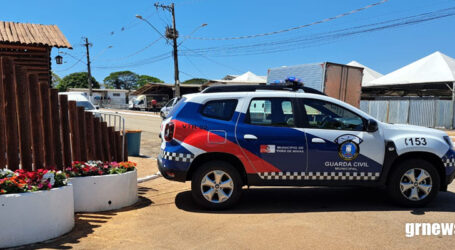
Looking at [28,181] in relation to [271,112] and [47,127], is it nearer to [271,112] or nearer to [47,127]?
[47,127]

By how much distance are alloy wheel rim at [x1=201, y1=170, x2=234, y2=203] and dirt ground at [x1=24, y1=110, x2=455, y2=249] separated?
0.73 feet

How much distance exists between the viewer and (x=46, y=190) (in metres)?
4.21

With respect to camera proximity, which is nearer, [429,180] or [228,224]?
[228,224]

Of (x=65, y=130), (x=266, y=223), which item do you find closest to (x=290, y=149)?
(x=266, y=223)

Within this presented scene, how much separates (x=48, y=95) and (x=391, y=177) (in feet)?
16.9

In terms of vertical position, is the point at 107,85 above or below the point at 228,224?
above

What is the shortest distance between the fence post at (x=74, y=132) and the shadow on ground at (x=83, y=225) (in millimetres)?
1027

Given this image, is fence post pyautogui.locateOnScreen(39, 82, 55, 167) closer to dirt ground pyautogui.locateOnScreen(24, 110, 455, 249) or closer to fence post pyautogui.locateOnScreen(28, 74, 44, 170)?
fence post pyautogui.locateOnScreen(28, 74, 44, 170)

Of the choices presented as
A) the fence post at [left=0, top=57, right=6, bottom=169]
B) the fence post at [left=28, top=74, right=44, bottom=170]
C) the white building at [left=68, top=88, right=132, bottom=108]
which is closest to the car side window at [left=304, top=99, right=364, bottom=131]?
the fence post at [left=28, top=74, right=44, bottom=170]

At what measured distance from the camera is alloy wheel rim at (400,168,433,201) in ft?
18.1

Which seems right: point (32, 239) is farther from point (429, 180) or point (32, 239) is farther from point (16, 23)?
point (16, 23)

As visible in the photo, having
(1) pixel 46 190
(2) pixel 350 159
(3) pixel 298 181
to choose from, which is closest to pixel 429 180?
(2) pixel 350 159

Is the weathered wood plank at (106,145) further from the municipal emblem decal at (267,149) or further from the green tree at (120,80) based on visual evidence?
the green tree at (120,80)

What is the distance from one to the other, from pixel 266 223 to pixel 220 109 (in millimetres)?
1789
